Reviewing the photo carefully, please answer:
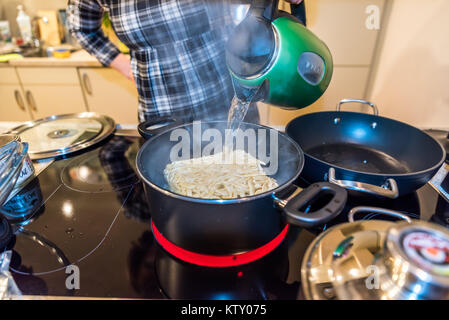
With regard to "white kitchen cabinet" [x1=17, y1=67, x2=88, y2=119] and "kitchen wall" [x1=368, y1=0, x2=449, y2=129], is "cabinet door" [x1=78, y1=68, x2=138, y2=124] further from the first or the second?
"kitchen wall" [x1=368, y1=0, x2=449, y2=129]

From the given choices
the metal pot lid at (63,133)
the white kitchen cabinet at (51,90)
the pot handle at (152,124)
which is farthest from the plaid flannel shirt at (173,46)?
the white kitchen cabinet at (51,90)

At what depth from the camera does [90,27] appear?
4.72ft

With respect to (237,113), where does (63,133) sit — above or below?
below

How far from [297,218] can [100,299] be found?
418 millimetres

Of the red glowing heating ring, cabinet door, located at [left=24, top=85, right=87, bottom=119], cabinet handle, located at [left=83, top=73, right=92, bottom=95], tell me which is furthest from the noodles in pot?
cabinet door, located at [left=24, top=85, right=87, bottom=119]

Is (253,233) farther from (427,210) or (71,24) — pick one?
(71,24)

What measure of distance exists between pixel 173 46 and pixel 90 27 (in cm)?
55

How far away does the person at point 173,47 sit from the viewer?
3.74 feet

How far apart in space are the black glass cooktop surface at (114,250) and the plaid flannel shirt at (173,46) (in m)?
0.50

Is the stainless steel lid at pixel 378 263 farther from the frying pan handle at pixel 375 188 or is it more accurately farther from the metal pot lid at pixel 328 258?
the frying pan handle at pixel 375 188

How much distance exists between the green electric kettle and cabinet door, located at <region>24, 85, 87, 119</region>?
2.26 m

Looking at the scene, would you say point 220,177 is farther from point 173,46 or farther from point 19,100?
point 19,100

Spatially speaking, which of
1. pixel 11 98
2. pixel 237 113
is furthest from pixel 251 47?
pixel 11 98

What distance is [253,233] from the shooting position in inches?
23.1
